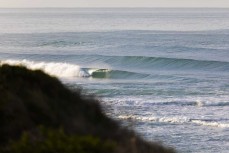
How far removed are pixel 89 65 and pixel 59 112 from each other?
142 feet

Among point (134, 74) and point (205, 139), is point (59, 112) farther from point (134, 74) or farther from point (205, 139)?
point (134, 74)

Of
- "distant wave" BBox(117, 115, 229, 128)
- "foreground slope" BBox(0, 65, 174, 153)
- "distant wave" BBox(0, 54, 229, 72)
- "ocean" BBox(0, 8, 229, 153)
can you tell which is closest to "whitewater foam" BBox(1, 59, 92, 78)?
"ocean" BBox(0, 8, 229, 153)

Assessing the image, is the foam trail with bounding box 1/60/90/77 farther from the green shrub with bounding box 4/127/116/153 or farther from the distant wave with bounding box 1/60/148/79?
the green shrub with bounding box 4/127/116/153

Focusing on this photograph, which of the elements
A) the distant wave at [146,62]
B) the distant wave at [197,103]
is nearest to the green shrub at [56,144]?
the distant wave at [197,103]

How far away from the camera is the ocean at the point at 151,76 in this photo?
20875 millimetres

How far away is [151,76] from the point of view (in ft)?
138

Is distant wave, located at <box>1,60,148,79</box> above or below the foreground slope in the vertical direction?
above

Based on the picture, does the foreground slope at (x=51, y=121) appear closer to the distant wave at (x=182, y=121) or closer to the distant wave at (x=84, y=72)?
the distant wave at (x=182, y=121)

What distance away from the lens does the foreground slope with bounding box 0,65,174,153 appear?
712 centimetres

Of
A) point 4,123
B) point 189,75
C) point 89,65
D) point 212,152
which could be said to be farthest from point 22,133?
point 89,65

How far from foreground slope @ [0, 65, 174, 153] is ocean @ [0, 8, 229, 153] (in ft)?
2.08

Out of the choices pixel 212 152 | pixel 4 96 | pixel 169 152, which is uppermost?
pixel 4 96

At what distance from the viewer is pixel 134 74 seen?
142ft

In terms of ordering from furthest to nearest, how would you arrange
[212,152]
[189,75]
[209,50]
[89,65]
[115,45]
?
[115,45]
[209,50]
[89,65]
[189,75]
[212,152]
